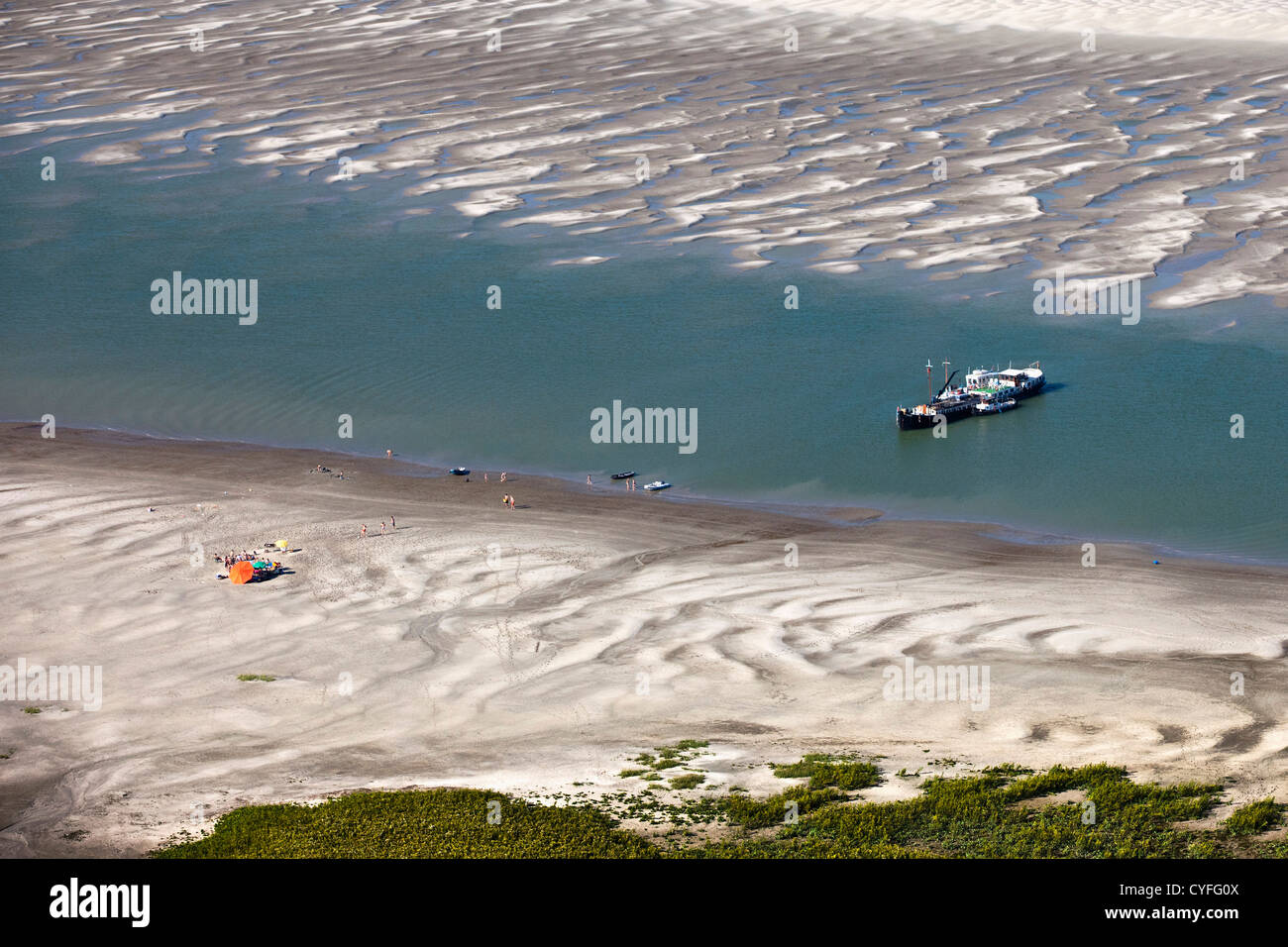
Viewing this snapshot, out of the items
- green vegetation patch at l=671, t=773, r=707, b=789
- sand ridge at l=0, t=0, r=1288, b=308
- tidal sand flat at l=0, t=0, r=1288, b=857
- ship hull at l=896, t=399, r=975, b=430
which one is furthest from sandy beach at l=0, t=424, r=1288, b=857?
sand ridge at l=0, t=0, r=1288, b=308

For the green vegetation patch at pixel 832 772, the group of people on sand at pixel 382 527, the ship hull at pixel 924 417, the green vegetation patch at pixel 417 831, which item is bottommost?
the green vegetation patch at pixel 417 831

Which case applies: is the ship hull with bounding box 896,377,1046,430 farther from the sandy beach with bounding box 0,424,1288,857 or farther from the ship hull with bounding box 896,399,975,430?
the sandy beach with bounding box 0,424,1288,857

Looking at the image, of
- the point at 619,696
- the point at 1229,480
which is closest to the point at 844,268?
the point at 1229,480

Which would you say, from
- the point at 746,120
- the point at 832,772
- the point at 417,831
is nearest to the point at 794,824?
the point at 832,772

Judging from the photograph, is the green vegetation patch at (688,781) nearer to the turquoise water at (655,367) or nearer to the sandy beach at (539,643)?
the sandy beach at (539,643)

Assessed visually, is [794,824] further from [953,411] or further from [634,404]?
[634,404]

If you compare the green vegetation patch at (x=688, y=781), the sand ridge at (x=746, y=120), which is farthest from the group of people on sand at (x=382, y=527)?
the sand ridge at (x=746, y=120)
